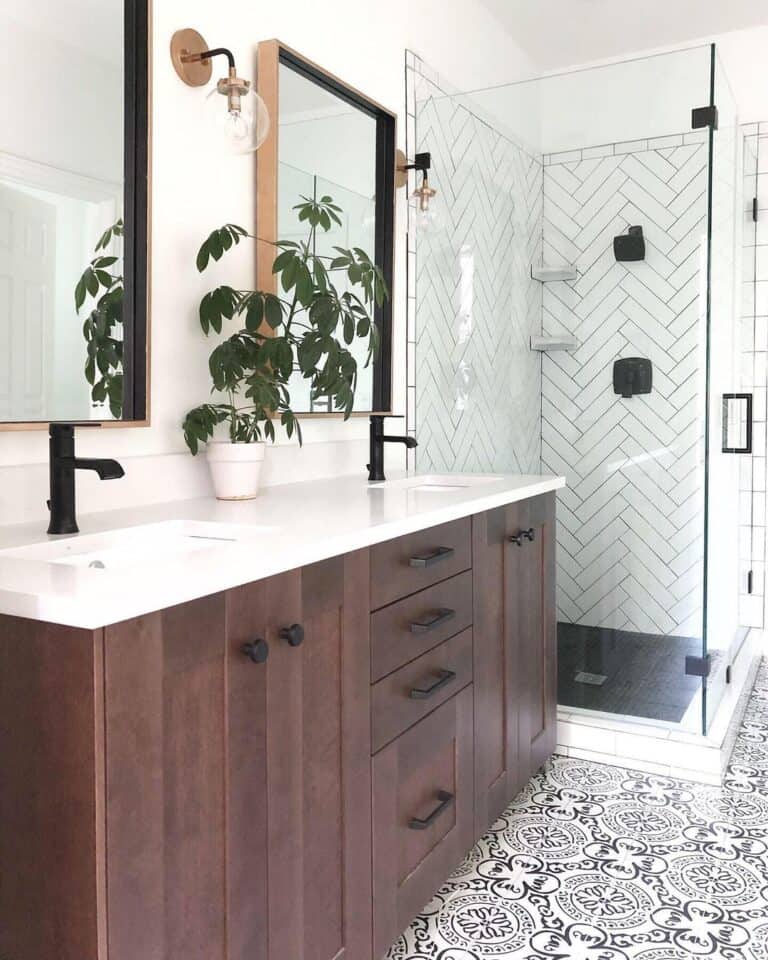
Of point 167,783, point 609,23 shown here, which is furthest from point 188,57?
point 609,23

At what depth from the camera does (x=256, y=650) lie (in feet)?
3.76

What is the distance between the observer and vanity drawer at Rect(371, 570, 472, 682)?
1.50 meters

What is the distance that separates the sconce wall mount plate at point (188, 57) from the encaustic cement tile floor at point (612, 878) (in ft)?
5.85

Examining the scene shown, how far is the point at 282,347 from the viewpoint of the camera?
5.82 feet

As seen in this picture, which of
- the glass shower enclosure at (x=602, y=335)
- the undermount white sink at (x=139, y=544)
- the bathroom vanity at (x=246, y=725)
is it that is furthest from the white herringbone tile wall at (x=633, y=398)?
the undermount white sink at (x=139, y=544)

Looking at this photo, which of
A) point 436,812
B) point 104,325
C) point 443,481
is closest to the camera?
point 104,325

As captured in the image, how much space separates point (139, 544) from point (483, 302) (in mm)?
1834

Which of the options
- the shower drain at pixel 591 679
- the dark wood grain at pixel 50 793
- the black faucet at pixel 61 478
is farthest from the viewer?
the shower drain at pixel 591 679

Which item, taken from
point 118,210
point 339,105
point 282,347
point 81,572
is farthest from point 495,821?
point 339,105

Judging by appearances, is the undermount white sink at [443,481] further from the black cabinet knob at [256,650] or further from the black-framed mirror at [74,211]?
the black cabinet knob at [256,650]

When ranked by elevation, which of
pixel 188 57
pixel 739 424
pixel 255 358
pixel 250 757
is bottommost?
pixel 250 757

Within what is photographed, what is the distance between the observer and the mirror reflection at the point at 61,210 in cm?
142

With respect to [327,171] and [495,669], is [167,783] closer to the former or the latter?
[495,669]

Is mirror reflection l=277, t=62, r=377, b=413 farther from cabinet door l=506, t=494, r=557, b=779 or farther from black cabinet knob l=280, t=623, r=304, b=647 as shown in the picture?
black cabinet knob l=280, t=623, r=304, b=647
